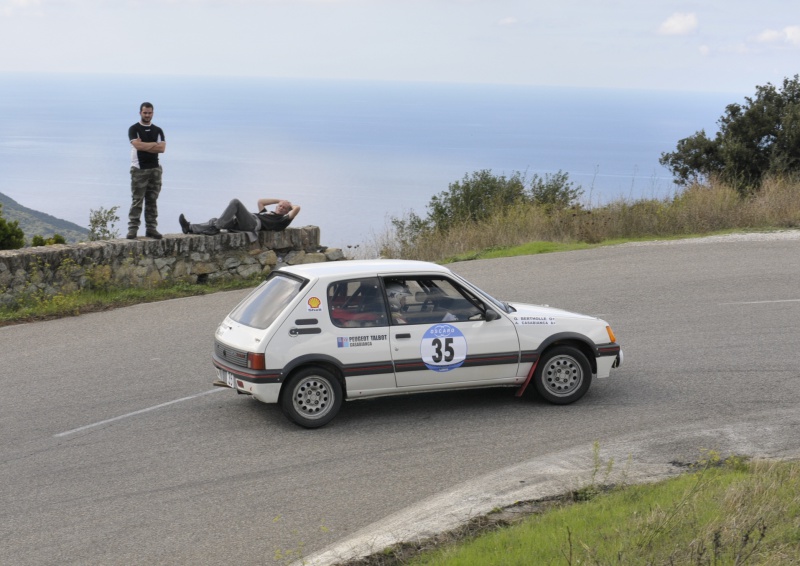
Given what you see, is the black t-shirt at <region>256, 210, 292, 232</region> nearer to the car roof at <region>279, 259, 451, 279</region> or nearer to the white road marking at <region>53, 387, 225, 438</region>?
the white road marking at <region>53, 387, 225, 438</region>

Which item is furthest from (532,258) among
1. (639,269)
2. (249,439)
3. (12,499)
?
(12,499)

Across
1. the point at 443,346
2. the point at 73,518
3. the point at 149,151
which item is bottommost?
the point at 73,518

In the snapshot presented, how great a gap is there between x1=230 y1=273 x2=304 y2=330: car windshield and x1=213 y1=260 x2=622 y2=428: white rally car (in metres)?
0.01

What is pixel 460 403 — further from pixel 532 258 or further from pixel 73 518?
pixel 532 258

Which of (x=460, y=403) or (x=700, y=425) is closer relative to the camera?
(x=700, y=425)

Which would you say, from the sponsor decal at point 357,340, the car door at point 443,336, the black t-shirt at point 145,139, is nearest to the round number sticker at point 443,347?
the car door at point 443,336

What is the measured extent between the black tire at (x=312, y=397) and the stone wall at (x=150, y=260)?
23.8ft

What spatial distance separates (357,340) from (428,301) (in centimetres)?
85

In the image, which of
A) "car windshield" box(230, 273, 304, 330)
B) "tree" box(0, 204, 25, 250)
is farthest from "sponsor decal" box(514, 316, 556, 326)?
"tree" box(0, 204, 25, 250)

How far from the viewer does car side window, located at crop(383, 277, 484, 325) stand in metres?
9.16

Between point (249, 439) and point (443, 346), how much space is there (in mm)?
2046

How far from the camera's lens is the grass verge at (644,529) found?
5.37m

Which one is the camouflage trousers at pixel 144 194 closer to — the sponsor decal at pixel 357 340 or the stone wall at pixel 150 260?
the stone wall at pixel 150 260

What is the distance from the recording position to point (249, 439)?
28.5 feet
